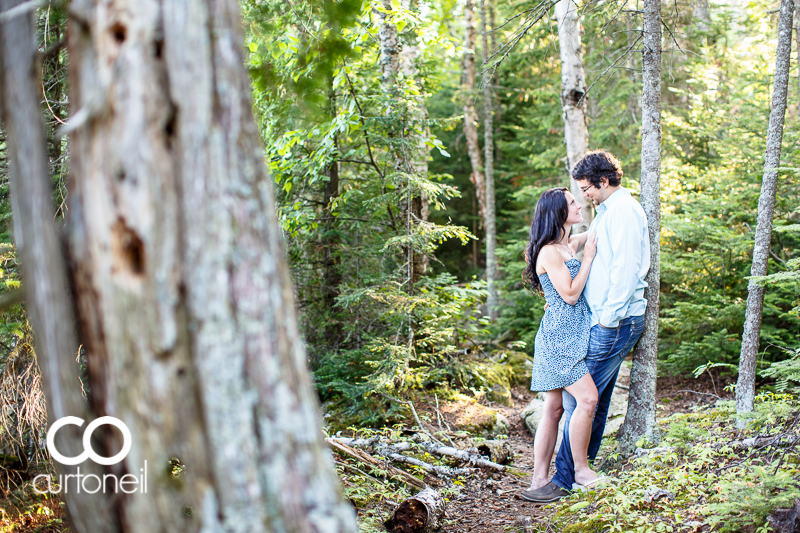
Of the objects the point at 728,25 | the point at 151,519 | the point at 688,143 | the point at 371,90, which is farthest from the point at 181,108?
the point at 728,25

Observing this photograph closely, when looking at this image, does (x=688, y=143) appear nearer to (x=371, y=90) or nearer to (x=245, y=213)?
(x=371, y=90)

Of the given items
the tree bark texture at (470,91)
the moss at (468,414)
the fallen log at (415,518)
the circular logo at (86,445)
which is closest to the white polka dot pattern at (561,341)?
the fallen log at (415,518)

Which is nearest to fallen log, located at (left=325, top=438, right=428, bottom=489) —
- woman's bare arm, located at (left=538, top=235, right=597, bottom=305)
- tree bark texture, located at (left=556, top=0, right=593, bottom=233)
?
woman's bare arm, located at (left=538, top=235, right=597, bottom=305)

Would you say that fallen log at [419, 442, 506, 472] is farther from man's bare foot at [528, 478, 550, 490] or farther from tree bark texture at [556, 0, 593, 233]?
tree bark texture at [556, 0, 593, 233]

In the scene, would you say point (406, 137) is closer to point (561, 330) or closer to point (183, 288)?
point (561, 330)

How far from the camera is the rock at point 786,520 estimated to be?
2375 mm

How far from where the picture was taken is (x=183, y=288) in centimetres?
141

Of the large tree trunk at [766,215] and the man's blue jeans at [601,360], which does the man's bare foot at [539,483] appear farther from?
the large tree trunk at [766,215]

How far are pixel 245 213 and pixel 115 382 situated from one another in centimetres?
59

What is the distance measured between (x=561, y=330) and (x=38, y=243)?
3493 mm

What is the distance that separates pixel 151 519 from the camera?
1437 mm

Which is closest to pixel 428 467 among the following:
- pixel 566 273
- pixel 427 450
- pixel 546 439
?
pixel 427 450

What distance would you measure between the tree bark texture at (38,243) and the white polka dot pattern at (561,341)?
327 cm

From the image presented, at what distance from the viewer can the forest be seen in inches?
55.9
